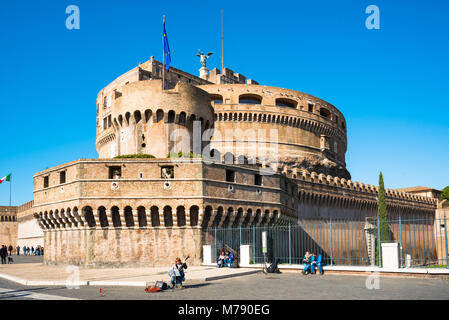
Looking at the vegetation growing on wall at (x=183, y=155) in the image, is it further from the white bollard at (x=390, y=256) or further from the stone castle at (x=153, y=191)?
the white bollard at (x=390, y=256)

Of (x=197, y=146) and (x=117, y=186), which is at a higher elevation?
(x=197, y=146)

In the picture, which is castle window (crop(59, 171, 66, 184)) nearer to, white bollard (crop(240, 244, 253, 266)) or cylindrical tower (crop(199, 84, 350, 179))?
white bollard (crop(240, 244, 253, 266))

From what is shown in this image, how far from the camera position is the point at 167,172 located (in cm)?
2505

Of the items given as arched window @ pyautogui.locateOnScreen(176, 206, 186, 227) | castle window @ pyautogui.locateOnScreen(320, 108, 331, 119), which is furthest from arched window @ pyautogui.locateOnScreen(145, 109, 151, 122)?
castle window @ pyautogui.locateOnScreen(320, 108, 331, 119)

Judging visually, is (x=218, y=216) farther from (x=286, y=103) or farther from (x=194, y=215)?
(x=286, y=103)

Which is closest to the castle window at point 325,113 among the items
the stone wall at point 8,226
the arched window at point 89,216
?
the arched window at point 89,216

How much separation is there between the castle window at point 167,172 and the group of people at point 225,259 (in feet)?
16.5

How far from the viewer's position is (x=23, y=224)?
65938mm

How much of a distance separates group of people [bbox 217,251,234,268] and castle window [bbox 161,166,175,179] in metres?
5.02

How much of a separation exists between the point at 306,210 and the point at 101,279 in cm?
3009

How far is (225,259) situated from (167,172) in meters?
5.70

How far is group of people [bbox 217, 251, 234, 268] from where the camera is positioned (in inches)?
906
